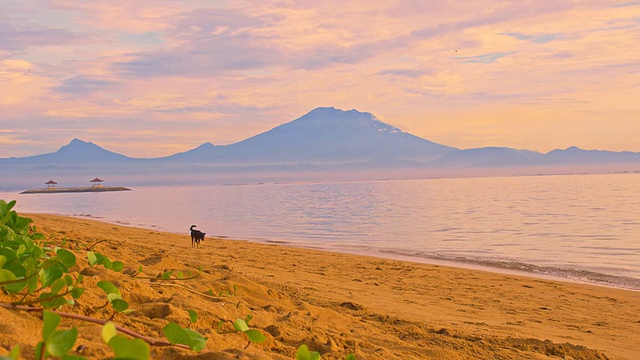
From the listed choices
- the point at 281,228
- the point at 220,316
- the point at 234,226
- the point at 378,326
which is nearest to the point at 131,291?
the point at 220,316

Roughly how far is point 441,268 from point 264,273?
17.9 ft

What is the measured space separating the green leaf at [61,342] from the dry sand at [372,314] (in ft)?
2.51

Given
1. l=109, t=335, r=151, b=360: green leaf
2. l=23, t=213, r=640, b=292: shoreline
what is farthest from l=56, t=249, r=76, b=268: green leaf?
l=23, t=213, r=640, b=292: shoreline

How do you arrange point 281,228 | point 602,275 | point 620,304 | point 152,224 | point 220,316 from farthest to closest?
point 152,224, point 281,228, point 602,275, point 620,304, point 220,316

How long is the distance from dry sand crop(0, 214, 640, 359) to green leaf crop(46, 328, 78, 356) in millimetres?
766

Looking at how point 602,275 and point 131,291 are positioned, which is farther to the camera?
point 602,275

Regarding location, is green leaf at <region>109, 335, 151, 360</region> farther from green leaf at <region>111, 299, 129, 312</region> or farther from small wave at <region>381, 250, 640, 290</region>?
small wave at <region>381, 250, 640, 290</region>

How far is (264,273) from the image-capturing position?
10.3 m

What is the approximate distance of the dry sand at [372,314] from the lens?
2.85m

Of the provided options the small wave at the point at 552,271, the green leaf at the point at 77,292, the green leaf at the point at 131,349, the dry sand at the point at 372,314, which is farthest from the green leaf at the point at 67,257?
the small wave at the point at 552,271

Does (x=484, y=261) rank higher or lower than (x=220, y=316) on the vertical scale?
lower

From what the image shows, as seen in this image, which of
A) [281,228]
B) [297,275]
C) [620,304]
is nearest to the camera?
[620,304]

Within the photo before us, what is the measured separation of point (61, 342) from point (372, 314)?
495 cm

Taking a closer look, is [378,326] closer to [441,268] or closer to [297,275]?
[297,275]
